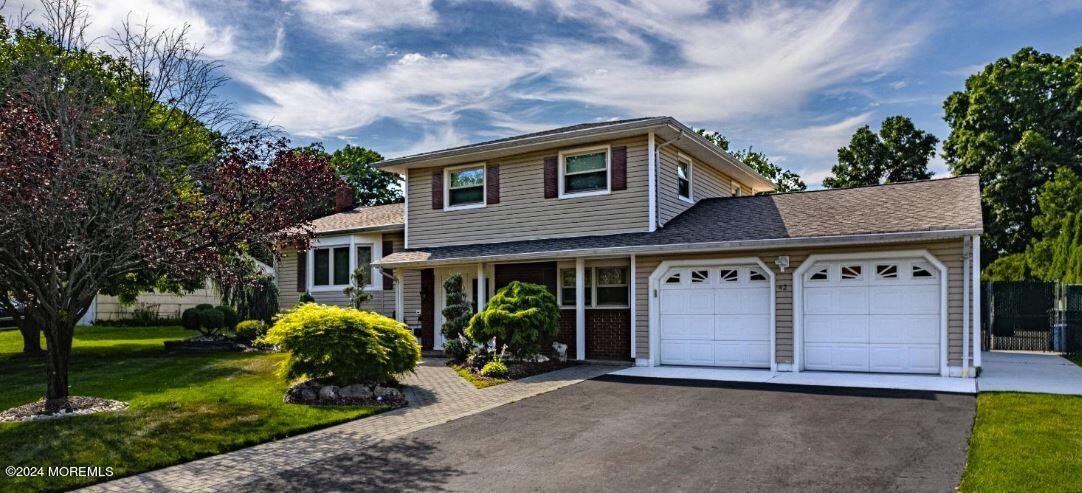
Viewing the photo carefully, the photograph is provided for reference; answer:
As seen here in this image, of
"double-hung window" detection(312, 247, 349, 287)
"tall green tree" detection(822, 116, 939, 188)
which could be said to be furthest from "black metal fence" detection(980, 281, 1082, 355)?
"double-hung window" detection(312, 247, 349, 287)

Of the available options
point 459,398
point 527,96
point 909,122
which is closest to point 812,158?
point 909,122

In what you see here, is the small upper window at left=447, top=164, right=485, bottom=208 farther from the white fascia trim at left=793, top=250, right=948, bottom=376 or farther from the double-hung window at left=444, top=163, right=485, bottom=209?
the white fascia trim at left=793, top=250, right=948, bottom=376

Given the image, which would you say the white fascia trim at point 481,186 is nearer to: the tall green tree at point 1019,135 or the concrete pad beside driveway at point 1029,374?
the concrete pad beside driveway at point 1029,374

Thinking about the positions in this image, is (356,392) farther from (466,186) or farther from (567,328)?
(466,186)

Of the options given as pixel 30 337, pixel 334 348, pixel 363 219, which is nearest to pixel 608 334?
pixel 334 348

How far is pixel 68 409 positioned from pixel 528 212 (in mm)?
9779

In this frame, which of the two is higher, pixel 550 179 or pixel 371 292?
pixel 550 179

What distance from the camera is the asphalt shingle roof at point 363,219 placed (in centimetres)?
2001

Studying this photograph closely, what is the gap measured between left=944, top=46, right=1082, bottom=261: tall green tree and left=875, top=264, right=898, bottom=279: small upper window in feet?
69.0

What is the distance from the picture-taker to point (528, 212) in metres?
15.9

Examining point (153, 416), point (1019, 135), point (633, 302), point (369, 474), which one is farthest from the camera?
point (1019, 135)

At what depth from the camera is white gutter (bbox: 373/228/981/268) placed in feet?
35.4

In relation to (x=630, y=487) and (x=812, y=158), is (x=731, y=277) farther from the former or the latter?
(x=812, y=158)

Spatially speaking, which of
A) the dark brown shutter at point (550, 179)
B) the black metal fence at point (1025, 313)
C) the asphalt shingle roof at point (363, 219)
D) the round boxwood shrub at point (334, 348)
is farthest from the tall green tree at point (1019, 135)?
the round boxwood shrub at point (334, 348)
